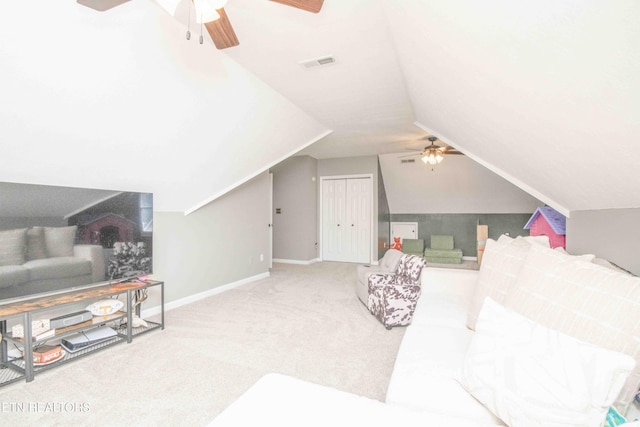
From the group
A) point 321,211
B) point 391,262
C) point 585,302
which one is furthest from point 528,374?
point 321,211

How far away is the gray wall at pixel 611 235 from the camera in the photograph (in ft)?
5.77

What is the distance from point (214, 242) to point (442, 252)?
4821 millimetres

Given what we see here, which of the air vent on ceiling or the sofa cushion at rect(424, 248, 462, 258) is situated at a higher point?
the air vent on ceiling

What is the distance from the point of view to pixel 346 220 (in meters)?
7.17

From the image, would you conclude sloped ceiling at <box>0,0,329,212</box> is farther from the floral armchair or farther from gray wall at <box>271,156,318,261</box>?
gray wall at <box>271,156,318,261</box>

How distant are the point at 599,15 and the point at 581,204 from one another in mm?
2047

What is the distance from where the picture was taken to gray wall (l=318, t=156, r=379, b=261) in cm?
690

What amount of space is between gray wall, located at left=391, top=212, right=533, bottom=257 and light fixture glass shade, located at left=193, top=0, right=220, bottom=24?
22.5 ft

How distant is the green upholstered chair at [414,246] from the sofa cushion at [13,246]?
645 centimetres

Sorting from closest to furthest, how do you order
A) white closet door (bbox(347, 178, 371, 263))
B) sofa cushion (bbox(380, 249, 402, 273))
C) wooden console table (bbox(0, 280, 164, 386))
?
wooden console table (bbox(0, 280, 164, 386))
sofa cushion (bbox(380, 249, 402, 273))
white closet door (bbox(347, 178, 371, 263))

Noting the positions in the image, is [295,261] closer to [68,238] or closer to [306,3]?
[68,238]

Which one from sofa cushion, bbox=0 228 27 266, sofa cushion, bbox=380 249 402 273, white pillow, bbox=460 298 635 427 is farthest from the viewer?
sofa cushion, bbox=380 249 402 273

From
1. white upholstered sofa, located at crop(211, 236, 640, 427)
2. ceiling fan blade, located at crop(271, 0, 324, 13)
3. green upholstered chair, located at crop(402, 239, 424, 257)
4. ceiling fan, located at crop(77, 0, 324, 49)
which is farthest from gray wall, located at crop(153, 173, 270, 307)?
green upholstered chair, located at crop(402, 239, 424, 257)

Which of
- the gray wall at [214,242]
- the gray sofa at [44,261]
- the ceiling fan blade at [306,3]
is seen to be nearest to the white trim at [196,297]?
the gray wall at [214,242]
